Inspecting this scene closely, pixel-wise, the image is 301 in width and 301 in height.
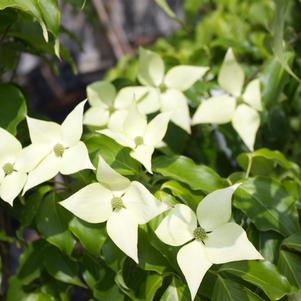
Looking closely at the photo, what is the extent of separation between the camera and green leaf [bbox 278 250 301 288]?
0.62m

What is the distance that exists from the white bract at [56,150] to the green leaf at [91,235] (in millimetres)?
86

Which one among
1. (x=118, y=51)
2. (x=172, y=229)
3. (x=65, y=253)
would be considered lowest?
(x=118, y=51)

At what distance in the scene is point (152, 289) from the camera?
1.95 feet

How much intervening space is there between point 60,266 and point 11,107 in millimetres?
229

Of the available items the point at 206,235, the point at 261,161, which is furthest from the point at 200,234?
the point at 261,161

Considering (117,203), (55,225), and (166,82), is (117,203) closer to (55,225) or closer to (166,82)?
(55,225)

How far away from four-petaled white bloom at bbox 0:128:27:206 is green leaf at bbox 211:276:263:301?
0.82ft

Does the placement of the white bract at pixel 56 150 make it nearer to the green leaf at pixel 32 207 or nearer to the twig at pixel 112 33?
the green leaf at pixel 32 207

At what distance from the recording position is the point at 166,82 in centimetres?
79

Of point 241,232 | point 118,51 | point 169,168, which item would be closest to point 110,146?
point 169,168

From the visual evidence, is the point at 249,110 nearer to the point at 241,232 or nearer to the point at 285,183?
the point at 285,183

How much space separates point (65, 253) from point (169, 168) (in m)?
0.18

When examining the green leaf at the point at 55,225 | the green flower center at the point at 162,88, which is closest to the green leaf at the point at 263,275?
the green leaf at the point at 55,225

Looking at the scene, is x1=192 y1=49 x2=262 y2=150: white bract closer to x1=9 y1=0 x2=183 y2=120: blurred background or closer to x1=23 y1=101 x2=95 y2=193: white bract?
x1=23 y1=101 x2=95 y2=193: white bract
